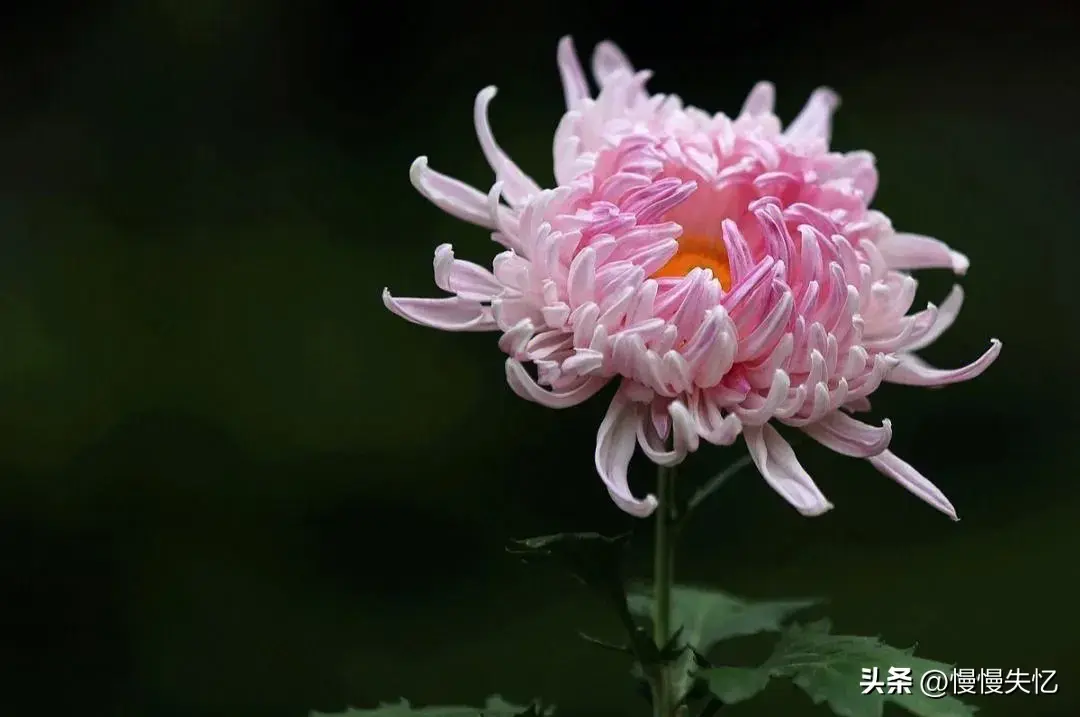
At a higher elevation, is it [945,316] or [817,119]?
[817,119]

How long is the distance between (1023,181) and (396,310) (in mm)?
2223

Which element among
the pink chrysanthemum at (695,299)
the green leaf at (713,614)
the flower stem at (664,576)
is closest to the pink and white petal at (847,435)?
the pink chrysanthemum at (695,299)

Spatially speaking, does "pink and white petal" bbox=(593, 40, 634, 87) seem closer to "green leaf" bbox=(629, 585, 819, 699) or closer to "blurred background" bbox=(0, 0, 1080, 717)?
"green leaf" bbox=(629, 585, 819, 699)

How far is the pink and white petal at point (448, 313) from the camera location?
0.85 metres

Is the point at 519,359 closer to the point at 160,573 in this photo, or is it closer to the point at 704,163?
the point at 704,163

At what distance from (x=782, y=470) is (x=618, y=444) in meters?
0.11

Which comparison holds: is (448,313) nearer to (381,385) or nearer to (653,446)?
(653,446)

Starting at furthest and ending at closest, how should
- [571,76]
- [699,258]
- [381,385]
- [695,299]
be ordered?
[381,385] → [571,76] → [699,258] → [695,299]

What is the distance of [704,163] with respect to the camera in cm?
88

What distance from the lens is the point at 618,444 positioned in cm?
81

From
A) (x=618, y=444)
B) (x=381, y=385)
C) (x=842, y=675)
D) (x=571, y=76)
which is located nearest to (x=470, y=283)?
(x=618, y=444)

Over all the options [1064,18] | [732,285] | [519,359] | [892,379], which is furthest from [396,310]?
[1064,18]

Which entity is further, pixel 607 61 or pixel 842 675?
pixel 607 61

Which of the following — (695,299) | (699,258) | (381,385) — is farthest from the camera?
(381,385)
